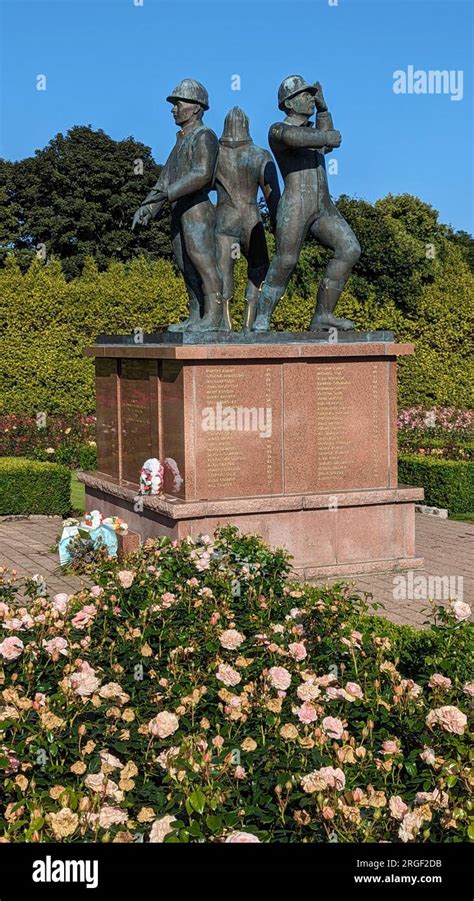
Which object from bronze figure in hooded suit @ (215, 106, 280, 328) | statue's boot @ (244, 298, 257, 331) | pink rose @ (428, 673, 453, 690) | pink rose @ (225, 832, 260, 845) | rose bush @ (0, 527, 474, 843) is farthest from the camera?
statue's boot @ (244, 298, 257, 331)

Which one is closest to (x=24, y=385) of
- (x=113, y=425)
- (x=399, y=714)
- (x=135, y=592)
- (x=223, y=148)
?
(x=113, y=425)

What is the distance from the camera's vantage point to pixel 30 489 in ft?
43.1

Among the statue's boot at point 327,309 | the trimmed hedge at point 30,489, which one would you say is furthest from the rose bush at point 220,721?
the trimmed hedge at point 30,489

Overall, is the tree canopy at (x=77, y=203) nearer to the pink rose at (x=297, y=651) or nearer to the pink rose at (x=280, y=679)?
the pink rose at (x=297, y=651)

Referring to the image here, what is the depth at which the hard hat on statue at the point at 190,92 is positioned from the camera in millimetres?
9766

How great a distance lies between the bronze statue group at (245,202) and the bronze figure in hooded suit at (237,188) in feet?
0.03

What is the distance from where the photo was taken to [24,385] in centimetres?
1994

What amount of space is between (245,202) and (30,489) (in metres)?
5.08

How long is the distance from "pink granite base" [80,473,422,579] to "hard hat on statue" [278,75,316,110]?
147 inches

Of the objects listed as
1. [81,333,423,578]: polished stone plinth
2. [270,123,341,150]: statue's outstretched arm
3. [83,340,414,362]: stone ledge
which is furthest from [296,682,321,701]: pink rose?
[270,123,341,150]: statue's outstretched arm

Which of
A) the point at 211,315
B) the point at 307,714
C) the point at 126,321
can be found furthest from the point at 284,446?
the point at 126,321

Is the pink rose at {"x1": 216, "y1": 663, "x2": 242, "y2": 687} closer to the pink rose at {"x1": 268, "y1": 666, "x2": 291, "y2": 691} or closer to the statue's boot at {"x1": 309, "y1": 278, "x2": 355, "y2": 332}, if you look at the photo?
the pink rose at {"x1": 268, "y1": 666, "x2": 291, "y2": 691}

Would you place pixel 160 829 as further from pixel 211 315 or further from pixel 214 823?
pixel 211 315

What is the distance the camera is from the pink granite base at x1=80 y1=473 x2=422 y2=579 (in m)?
8.99
